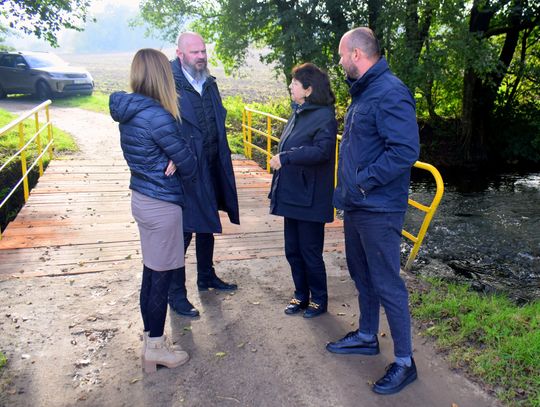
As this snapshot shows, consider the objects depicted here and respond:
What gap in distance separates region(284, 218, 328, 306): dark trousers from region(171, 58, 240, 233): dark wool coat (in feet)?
1.85

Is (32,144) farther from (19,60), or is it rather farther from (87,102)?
(19,60)

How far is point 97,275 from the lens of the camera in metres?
4.81

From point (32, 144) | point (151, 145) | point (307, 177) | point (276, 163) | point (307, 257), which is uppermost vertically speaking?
point (151, 145)

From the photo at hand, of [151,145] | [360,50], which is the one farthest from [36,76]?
[360,50]

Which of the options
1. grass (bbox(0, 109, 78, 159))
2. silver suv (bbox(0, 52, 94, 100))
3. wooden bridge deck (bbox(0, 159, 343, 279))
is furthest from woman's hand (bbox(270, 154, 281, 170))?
silver suv (bbox(0, 52, 94, 100))

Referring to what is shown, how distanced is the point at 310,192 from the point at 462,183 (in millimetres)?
9853

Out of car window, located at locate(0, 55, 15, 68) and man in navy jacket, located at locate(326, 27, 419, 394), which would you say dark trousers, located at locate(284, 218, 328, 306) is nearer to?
man in navy jacket, located at locate(326, 27, 419, 394)

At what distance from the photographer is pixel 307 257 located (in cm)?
388

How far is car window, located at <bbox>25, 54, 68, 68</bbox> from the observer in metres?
17.7

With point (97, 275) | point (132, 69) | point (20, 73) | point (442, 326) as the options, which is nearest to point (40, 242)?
point (97, 275)

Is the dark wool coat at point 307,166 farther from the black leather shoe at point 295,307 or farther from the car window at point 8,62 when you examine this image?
the car window at point 8,62

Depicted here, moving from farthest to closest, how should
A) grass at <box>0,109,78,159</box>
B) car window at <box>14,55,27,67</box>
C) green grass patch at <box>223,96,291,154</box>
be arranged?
car window at <box>14,55,27,67</box> → green grass patch at <box>223,96,291,154</box> → grass at <box>0,109,78,159</box>

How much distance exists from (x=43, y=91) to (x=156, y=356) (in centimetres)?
1651

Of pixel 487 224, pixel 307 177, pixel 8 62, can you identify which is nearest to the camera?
pixel 307 177
